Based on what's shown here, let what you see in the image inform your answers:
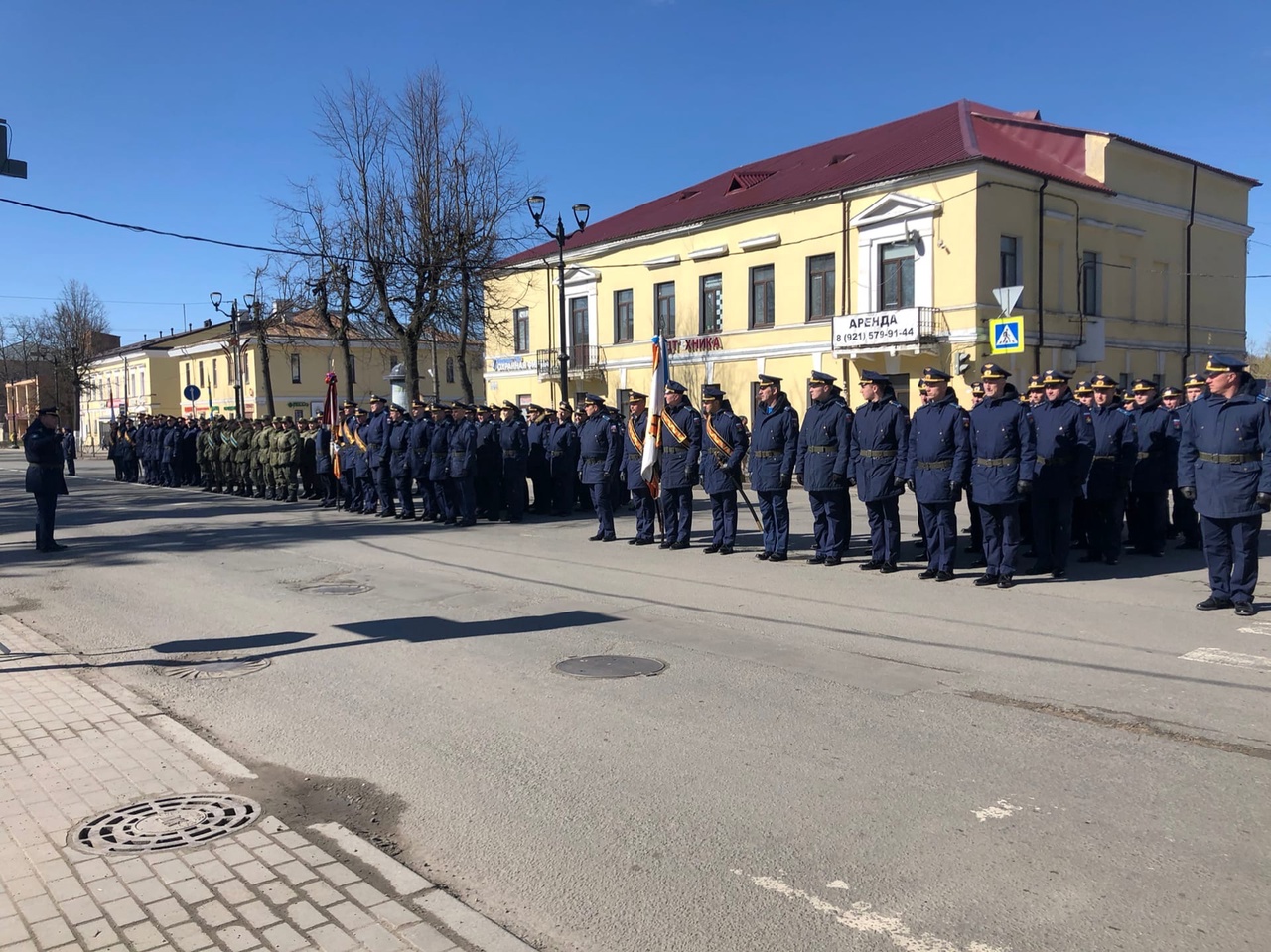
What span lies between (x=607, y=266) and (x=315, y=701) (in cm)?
3364

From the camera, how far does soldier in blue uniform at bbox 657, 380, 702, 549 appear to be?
41.0 feet

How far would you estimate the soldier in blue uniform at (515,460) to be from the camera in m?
16.5

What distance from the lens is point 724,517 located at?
12344 mm

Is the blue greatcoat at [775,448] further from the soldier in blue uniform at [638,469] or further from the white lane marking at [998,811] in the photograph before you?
the white lane marking at [998,811]

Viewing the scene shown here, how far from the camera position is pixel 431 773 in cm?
482

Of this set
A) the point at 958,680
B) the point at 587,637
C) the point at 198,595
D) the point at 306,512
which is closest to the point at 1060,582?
the point at 958,680

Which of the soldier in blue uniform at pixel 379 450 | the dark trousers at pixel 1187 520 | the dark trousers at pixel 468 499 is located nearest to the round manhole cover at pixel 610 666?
the dark trousers at pixel 1187 520

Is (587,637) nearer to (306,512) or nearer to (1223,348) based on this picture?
(306,512)

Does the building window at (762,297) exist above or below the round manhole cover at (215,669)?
above

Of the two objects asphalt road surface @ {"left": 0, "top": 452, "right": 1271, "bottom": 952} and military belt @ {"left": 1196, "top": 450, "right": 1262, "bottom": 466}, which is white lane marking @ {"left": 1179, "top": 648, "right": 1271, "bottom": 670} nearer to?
asphalt road surface @ {"left": 0, "top": 452, "right": 1271, "bottom": 952}

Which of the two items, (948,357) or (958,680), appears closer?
(958,680)

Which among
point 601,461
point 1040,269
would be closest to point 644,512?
point 601,461

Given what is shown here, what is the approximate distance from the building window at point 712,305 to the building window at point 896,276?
666 cm

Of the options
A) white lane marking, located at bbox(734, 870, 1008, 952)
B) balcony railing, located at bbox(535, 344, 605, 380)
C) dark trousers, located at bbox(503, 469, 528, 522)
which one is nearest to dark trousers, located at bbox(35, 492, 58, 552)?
dark trousers, located at bbox(503, 469, 528, 522)
